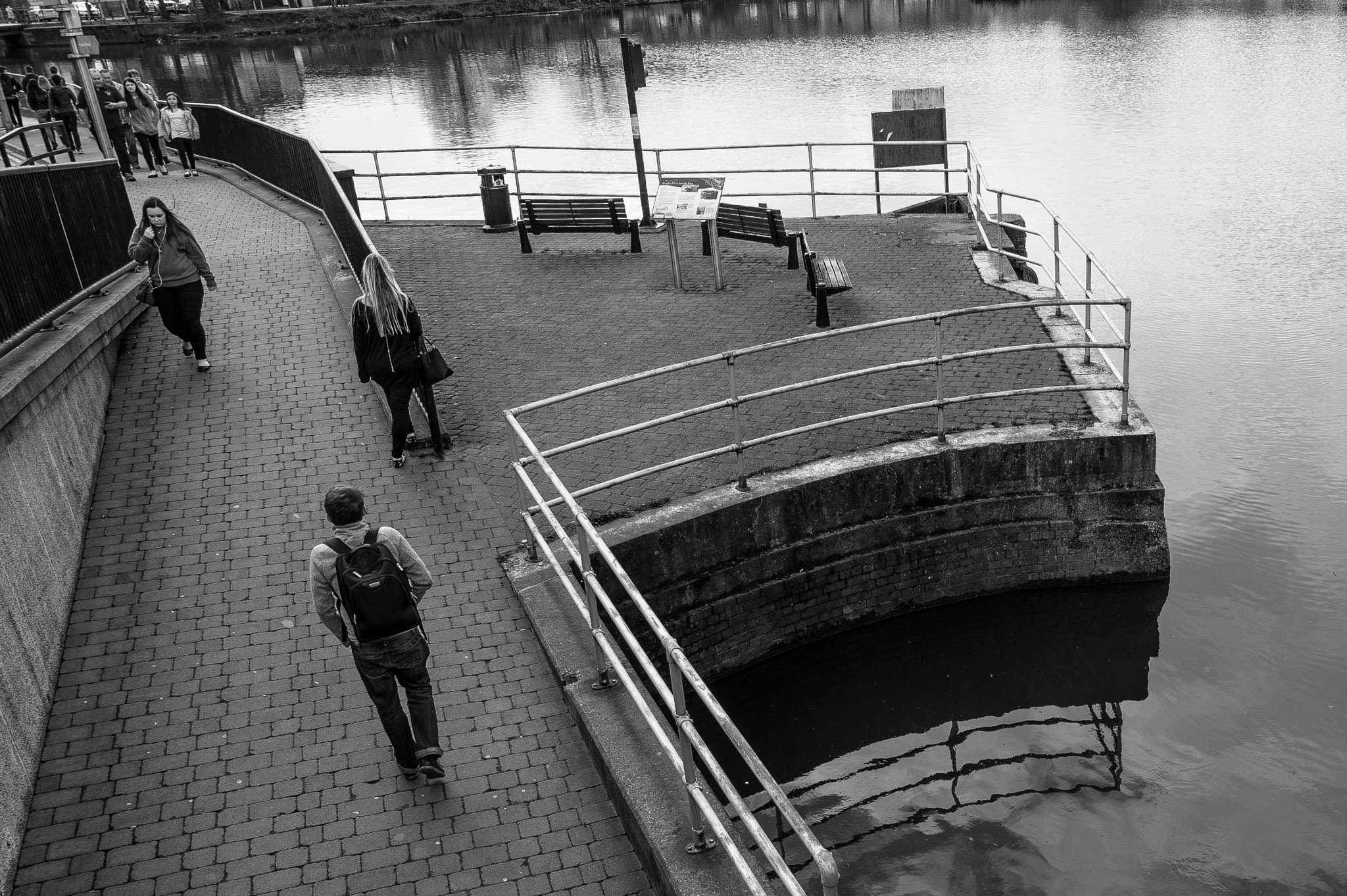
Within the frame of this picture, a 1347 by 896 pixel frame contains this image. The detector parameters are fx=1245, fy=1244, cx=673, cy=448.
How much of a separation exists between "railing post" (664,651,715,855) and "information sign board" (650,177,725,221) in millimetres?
8726

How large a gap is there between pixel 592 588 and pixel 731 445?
8.73 feet

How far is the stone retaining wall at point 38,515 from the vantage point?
607 cm

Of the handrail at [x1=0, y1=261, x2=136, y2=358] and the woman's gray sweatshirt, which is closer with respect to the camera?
the handrail at [x1=0, y1=261, x2=136, y2=358]

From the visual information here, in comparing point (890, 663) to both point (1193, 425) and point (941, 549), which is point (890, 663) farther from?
point (1193, 425)

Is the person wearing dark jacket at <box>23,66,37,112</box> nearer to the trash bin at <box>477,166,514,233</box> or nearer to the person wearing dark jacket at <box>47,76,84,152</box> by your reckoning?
the person wearing dark jacket at <box>47,76,84,152</box>

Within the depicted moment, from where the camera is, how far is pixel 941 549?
31.0 ft

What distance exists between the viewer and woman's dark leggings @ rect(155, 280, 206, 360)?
34.7 ft

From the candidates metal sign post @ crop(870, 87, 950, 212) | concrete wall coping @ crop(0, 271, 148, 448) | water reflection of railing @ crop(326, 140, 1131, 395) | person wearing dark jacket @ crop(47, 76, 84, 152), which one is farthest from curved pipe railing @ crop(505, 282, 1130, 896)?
person wearing dark jacket @ crop(47, 76, 84, 152)

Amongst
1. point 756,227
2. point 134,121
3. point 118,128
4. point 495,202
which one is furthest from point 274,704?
point 118,128

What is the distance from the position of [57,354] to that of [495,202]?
957cm

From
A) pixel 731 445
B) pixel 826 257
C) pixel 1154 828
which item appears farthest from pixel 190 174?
pixel 1154 828

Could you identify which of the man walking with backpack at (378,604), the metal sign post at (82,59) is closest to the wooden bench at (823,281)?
the man walking with backpack at (378,604)

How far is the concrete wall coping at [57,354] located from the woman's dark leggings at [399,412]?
86.8 inches

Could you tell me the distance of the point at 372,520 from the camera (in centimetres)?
838
